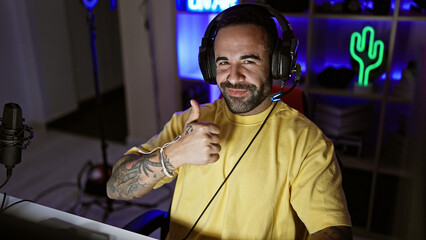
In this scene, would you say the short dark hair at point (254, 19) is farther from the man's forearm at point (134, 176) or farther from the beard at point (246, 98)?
the man's forearm at point (134, 176)

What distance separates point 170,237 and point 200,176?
8.5 inches

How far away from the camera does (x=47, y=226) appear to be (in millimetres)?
625

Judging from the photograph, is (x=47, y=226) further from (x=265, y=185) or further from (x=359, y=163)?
(x=359, y=163)

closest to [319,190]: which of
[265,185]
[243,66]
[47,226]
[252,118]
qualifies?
[265,185]

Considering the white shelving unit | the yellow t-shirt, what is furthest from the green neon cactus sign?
the yellow t-shirt

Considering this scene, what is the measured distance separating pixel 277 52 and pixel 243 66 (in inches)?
4.0

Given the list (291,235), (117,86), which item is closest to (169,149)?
(291,235)

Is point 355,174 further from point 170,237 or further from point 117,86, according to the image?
point 117,86

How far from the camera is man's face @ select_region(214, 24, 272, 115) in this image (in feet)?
3.73

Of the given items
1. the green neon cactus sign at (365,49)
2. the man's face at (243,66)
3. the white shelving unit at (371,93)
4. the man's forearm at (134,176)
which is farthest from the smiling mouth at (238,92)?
the green neon cactus sign at (365,49)

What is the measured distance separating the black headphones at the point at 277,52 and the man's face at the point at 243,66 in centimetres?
2

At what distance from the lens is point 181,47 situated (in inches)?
107

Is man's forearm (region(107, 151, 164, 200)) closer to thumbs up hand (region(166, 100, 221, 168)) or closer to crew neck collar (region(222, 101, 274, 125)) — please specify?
thumbs up hand (region(166, 100, 221, 168))

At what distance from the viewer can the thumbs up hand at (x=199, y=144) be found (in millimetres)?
1015
